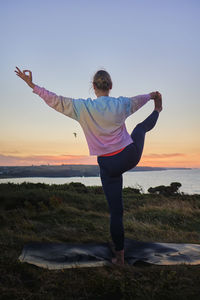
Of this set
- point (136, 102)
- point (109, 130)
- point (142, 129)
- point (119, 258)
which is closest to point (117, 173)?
point (109, 130)

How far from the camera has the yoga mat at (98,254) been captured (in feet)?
10.4

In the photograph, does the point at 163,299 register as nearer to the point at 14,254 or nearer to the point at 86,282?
the point at 86,282

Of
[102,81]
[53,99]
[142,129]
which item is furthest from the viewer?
[142,129]

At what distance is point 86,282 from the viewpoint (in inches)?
102

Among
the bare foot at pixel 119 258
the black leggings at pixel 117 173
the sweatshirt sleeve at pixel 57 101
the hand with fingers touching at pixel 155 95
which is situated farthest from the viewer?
the hand with fingers touching at pixel 155 95

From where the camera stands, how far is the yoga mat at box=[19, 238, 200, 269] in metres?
3.18

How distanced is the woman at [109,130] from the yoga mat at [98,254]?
0.32 metres

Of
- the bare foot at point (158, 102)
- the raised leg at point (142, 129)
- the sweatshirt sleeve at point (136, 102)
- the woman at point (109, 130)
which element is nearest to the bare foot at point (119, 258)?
the woman at point (109, 130)

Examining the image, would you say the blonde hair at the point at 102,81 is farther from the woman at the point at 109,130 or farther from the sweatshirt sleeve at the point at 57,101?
the sweatshirt sleeve at the point at 57,101

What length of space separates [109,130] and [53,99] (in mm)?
707

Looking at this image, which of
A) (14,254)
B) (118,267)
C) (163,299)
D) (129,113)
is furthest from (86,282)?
(129,113)

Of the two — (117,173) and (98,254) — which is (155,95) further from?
(98,254)

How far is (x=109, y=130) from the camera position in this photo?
305 centimetres

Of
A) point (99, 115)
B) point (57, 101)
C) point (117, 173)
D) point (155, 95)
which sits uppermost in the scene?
point (155, 95)
